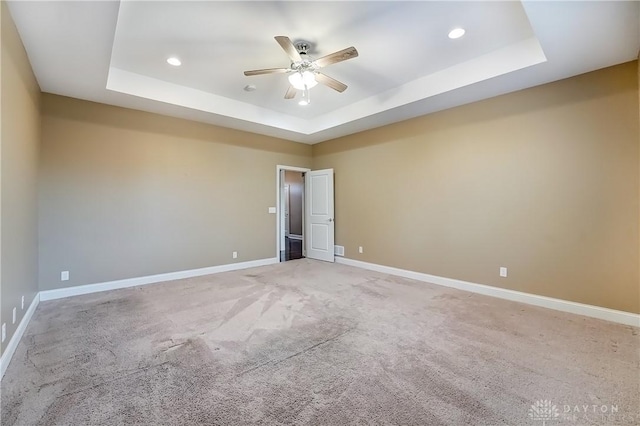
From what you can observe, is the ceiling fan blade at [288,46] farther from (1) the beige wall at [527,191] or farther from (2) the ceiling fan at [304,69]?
(1) the beige wall at [527,191]

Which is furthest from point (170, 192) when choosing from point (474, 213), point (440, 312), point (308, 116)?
point (474, 213)

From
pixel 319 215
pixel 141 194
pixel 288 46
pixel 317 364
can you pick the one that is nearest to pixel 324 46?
pixel 288 46

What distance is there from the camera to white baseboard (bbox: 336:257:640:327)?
Result: 3042 mm

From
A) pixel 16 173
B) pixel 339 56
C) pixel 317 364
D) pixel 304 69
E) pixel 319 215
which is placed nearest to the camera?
pixel 317 364

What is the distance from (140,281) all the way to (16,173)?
2378 millimetres

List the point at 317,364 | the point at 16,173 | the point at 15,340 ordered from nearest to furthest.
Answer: the point at 317,364
the point at 15,340
the point at 16,173

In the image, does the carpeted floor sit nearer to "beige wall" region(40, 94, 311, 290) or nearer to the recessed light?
"beige wall" region(40, 94, 311, 290)

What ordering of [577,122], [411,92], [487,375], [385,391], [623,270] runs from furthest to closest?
[411,92] → [577,122] → [623,270] → [487,375] → [385,391]

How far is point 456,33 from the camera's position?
2955 millimetres

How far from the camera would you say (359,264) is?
19.1ft

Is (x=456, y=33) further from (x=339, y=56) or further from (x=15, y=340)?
(x=15, y=340)

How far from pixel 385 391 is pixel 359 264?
394 cm

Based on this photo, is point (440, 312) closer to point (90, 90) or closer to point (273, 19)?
point (273, 19)
